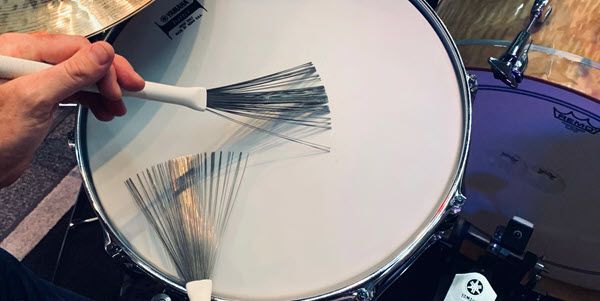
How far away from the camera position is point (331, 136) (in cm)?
72

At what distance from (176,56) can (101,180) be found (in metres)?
0.19

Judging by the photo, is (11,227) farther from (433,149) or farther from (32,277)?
(433,149)

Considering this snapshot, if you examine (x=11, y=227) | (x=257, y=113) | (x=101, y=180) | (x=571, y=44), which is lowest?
(x=11, y=227)

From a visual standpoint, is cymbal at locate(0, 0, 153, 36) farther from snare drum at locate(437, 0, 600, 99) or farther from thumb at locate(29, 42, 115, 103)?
snare drum at locate(437, 0, 600, 99)

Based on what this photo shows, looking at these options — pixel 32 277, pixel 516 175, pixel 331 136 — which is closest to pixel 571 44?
pixel 516 175

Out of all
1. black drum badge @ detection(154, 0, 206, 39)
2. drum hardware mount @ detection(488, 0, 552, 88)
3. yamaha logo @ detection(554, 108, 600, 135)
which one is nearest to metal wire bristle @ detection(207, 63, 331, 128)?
black drum badge @ detection(154, 0, 206, 39)

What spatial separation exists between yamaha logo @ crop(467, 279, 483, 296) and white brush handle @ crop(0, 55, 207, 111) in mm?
472

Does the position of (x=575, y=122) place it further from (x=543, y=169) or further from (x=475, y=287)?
(x=475, y=287)

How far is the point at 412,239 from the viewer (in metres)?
0.66

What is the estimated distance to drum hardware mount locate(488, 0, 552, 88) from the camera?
0.80 metres

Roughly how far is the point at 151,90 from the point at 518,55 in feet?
1.60

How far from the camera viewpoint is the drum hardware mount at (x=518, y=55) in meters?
0.80

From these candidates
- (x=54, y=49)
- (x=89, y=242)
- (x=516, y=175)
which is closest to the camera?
(x=54, y=49)

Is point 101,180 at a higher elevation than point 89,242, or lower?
higher
